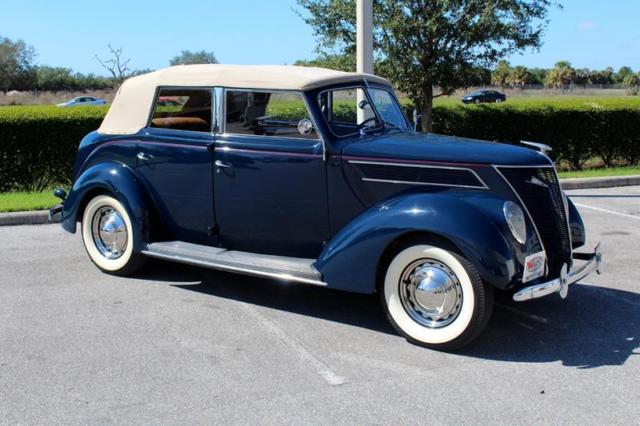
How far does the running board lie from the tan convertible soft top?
114cm

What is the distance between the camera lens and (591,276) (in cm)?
615

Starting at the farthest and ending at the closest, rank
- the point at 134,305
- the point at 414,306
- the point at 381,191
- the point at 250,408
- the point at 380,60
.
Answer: the point at 380,60, the point at 134,305, the point at 381,191, the point at 414,306, the point at 250,408

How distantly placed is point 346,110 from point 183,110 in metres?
1.41

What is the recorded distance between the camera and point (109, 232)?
19.9 ft

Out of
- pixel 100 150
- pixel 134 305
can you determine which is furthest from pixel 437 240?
pixel 100 150

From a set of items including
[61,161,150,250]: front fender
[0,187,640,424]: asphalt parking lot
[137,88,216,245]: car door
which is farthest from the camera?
[61,161,150,250]: front fender

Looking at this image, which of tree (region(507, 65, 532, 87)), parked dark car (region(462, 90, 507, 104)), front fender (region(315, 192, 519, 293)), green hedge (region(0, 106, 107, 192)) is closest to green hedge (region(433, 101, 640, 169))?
green hedge (region(0, 106, 107, 192))

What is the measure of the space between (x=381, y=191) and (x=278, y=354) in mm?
1362

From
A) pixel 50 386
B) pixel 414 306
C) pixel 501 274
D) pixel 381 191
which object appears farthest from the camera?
pixel 381 191

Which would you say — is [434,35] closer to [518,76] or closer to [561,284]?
[561,284]

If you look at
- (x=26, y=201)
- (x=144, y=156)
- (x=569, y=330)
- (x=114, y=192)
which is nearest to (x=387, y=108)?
(x=144, y=156)

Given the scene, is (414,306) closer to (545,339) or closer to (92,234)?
(545,339)

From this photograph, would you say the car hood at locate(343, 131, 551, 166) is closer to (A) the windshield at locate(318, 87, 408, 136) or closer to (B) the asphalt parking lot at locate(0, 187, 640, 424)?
(A) the windshield at locate(318, 87, 408, 136)

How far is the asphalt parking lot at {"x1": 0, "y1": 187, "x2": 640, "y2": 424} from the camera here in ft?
11.6
